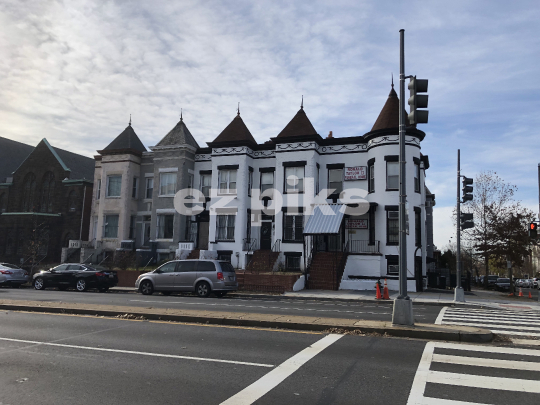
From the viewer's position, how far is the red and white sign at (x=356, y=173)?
94.3 feet

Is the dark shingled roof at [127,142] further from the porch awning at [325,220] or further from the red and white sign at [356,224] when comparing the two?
the red and white sign at [356,224]

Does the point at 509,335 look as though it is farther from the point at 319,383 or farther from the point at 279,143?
the point at 279,143

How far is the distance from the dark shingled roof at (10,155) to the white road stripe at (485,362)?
47.7 m

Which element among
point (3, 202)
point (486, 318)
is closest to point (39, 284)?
point (486, 318)

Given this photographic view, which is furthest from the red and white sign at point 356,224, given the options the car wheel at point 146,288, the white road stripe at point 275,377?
the white road stripe at point 275,377

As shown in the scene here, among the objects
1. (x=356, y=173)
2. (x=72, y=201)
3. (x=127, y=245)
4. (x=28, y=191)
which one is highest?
(x=356, y=173)

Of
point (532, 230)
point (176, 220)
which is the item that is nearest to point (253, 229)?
point (176, 220)

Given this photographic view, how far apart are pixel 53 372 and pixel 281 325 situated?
536 centimetres

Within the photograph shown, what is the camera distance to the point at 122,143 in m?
35.6

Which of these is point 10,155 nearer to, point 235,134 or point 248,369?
point 235,134

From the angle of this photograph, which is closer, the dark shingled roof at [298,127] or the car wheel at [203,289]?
the car wheel at [203,289]

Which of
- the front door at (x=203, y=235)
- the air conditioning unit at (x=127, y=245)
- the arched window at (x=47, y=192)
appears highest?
the arched window at (x=47, y=192)

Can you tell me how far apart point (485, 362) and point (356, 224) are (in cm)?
2097

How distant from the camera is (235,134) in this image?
1266 inches
